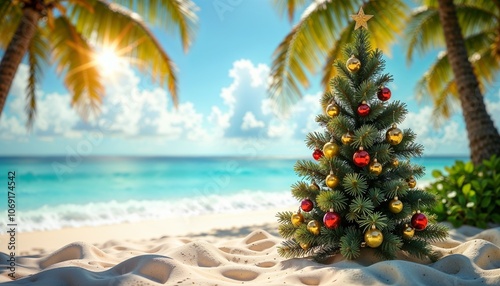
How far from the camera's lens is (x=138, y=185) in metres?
28.9

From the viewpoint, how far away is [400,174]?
298 cm

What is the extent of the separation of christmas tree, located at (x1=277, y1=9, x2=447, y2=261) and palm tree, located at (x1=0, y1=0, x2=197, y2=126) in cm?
564

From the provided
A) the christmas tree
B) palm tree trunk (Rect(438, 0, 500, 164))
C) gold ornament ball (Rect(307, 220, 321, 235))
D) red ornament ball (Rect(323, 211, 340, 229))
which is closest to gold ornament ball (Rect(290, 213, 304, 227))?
the christmas tree

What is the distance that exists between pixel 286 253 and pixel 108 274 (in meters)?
1.32

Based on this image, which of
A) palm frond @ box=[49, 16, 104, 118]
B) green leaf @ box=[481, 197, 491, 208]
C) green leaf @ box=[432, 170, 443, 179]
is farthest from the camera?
palm frond @ box=[49, 16, 104, 118]

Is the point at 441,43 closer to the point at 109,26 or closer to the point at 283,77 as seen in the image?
the point at 283,77

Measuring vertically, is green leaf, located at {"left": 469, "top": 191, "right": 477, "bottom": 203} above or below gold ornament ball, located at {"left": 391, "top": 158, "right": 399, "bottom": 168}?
below

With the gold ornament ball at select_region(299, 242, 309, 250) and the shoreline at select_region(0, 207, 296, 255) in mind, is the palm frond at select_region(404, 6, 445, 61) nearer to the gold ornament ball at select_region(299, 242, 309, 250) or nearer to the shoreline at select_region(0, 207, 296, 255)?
the shoreline at select_region(0, 207, 296, 255)

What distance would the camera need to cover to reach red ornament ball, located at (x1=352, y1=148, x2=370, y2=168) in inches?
109

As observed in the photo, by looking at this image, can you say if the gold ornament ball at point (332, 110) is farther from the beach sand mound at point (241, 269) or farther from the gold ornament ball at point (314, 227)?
the beach sand mound at point (241, 269)

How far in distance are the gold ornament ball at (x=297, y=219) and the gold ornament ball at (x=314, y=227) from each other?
121mm

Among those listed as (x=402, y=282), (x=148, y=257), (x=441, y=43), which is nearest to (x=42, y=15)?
(x=148, y=257)

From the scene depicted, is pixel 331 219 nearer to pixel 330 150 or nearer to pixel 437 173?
pixel 330 150

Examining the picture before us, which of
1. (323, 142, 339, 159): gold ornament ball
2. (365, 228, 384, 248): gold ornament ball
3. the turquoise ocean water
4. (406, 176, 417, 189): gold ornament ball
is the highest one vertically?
the turquoise ocean water
